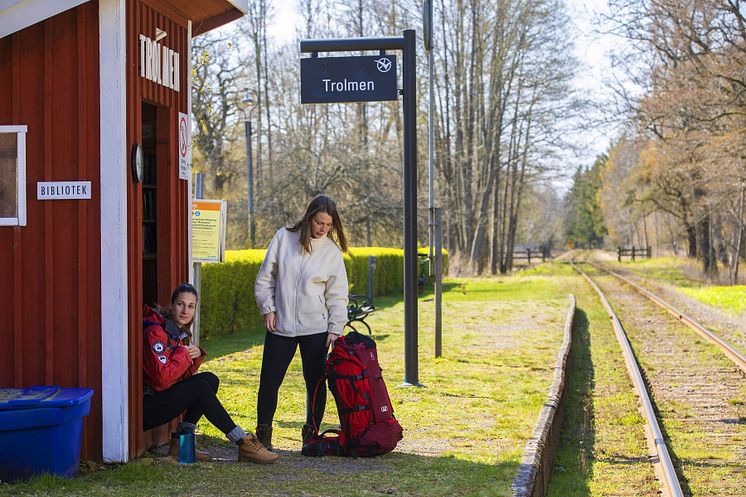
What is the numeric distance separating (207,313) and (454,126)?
100 ft

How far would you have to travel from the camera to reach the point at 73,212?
6.37 m

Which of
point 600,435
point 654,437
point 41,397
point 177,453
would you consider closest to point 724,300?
point 600,435

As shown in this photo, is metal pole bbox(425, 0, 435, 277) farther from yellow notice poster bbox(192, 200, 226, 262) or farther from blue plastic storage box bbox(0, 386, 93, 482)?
blue plastic storage box bbox(0, 386, 93, 482)

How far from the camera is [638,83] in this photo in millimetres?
30734

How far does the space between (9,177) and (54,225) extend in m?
0.42

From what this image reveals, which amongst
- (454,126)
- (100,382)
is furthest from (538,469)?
(454,126)

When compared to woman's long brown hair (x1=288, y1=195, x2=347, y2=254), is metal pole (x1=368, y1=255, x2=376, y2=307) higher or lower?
lower

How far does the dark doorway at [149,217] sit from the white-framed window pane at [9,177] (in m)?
1.40

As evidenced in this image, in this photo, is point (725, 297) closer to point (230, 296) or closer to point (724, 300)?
point (724, 300)

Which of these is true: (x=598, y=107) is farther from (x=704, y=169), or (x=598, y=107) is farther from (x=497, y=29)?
(x=497, y=29)

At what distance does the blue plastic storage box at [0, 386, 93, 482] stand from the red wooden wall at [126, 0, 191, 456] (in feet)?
2.23

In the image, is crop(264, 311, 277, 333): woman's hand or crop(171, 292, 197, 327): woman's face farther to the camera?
crop(264, 311, 277, 333): woman's hand

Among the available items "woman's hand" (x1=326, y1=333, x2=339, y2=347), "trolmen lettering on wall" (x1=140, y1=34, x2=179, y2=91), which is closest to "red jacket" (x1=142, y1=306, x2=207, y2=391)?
"woman's hand" (x1=326, y1=333, x2=339, y2=347)

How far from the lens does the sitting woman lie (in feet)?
22.0
